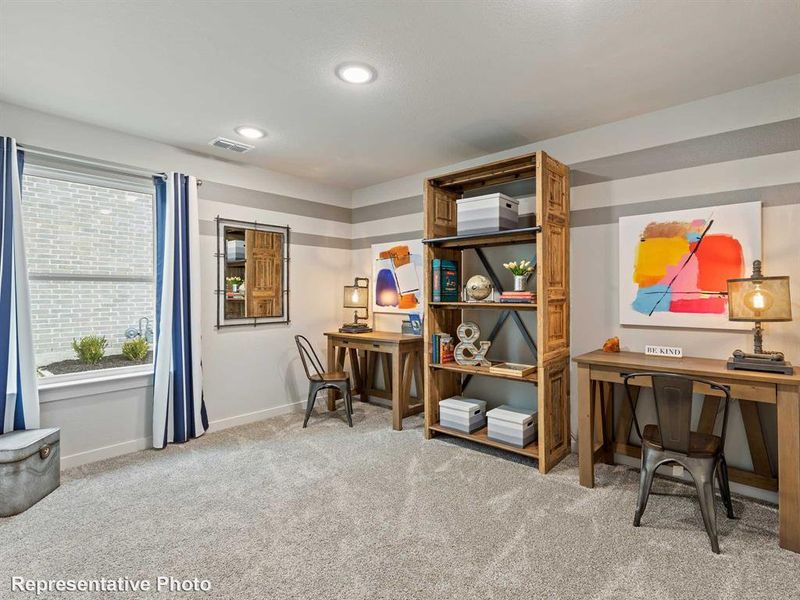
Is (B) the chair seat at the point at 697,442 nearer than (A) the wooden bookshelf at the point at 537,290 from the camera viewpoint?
Yes

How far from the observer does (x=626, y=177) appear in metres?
2.97

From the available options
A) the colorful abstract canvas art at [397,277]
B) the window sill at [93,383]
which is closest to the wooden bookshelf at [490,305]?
the colorful abstract canvas art at [397,277]

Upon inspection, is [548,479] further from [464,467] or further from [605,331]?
[605,331]

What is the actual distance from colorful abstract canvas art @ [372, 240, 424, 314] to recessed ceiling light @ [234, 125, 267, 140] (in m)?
1.77

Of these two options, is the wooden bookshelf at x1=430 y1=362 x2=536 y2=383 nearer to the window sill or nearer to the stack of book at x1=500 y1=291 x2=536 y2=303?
the stack of book at x1=500 y1=291 x2=536 y2=303

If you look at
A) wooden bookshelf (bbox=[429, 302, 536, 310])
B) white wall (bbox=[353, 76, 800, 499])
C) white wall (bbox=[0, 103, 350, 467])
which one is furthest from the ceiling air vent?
white wall (bbox=[353, 76, 800, 499])

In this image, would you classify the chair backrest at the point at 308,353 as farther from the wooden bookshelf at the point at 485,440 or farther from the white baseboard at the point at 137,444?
the wooden bookshelf at the point at 485,440

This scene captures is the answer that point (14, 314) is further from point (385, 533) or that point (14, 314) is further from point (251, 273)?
point (385, 533)

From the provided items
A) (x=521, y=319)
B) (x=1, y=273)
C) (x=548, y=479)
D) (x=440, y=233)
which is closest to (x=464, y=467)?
(x=548, y=479)

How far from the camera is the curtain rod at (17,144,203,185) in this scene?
9.15ft

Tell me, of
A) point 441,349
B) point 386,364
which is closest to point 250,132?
point 441,349

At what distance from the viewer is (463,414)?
335 cm

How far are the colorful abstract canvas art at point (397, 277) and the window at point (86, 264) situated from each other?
2.17 metres

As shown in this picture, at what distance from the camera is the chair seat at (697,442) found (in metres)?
2.05
